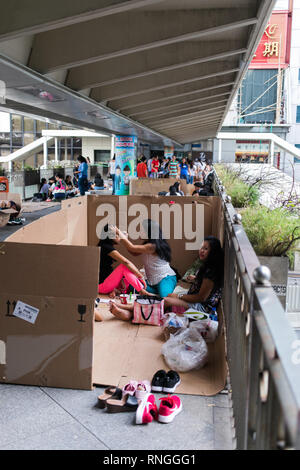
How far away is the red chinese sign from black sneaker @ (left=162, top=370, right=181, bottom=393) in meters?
55.8

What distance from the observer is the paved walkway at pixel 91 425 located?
2.61 m

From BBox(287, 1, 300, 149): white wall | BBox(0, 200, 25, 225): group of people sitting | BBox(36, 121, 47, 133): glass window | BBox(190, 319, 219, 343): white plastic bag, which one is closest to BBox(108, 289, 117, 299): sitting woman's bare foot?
BBox(190, 319, 219, 343): white plastic bag

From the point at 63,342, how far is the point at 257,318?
198 cm

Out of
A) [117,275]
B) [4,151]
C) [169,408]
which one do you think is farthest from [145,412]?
[4,151]

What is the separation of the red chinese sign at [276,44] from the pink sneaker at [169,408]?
56.1 meters

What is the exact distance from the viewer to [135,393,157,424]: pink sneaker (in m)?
2.81

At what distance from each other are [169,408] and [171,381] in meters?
0.40

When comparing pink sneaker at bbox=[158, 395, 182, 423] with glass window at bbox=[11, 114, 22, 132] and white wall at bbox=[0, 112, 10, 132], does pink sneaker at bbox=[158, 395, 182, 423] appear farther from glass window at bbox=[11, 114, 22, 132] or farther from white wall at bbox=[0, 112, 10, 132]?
glass window at bbox=[11, 114, 22, 132]

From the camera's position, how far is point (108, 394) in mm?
3121

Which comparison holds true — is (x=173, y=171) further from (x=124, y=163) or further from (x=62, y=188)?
(x=62, y=188)

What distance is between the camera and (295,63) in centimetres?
5375

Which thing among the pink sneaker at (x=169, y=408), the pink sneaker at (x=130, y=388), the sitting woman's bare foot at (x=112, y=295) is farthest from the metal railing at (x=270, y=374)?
the sitting woman's bare foot at (x=112, y=295)
